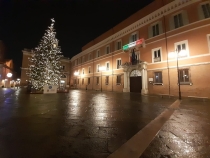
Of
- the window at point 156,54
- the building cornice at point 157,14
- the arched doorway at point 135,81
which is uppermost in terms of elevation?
the building cornice at point 157,14

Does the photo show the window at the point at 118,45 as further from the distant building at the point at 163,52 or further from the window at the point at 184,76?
the window at the point at 184,76

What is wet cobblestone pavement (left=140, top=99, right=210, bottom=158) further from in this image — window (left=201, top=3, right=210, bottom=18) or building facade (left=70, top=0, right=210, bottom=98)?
window (left=201, top=3, right=210, bottom=18)

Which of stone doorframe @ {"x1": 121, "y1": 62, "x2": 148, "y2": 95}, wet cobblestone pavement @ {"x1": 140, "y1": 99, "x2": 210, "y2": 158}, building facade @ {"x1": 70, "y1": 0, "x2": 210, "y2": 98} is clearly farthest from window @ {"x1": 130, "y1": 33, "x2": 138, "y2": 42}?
wet cobblestone pavement @ {"x1": 140, "y1": 99, "x2": 210, "y2": 158}

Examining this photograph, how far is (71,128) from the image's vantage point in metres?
→ 3.31

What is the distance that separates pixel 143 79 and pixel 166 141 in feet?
48.0

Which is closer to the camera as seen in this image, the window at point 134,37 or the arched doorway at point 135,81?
the arched doorway at point 135,81

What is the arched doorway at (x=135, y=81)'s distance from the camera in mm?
17562

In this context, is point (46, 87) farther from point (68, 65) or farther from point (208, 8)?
point (68, 65)

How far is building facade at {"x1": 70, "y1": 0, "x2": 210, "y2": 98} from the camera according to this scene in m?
12.2

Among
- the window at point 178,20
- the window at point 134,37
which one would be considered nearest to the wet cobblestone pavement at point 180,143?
the window at point 178,20

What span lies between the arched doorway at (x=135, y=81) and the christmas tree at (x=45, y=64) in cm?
1234

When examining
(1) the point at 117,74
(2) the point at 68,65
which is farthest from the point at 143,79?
(2) the point at 68,65

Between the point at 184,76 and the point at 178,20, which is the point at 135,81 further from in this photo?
the point at 178,20

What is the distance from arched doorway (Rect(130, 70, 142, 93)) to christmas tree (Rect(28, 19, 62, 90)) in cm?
1234
